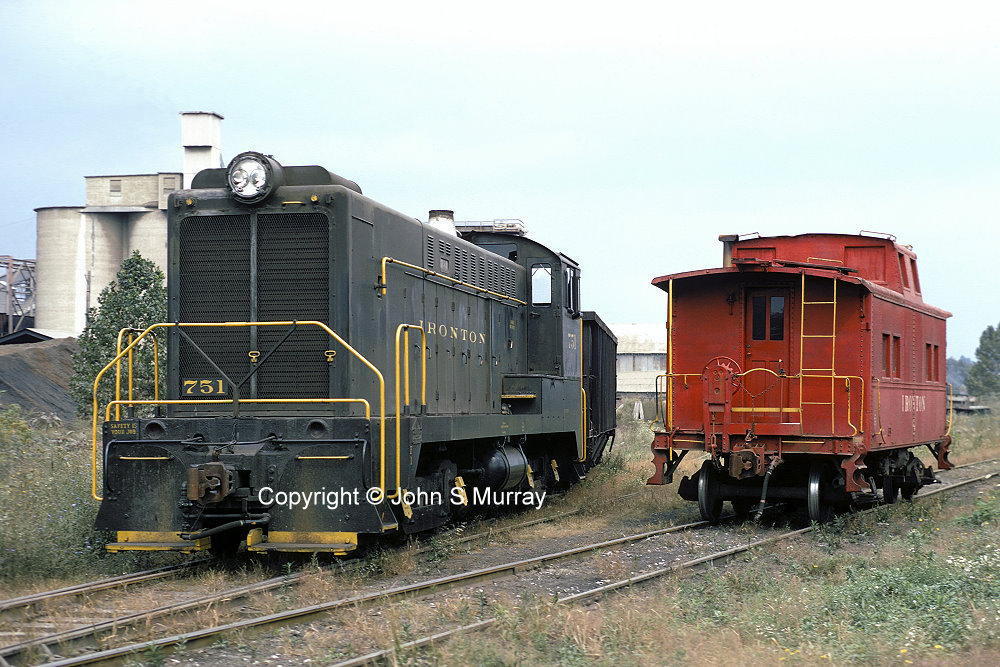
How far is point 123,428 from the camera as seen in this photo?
9.06 meters

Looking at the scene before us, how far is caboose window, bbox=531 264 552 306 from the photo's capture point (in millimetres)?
14305

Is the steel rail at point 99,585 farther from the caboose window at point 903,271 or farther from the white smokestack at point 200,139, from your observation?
the white smokestack at point 200,139

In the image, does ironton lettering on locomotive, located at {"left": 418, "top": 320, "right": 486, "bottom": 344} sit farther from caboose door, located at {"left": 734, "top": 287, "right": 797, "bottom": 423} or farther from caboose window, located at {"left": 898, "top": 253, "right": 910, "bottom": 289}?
caboose window, located at {"left": 898, "top": 253, "right": 910, "bottom": 289}

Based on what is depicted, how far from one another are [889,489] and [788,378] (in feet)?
12.1

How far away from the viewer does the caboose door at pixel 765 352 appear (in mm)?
12922

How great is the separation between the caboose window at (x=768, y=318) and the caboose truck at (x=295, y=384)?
12.6 feet

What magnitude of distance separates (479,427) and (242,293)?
10.2 ft

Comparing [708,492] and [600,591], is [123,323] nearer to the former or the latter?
[708,492]

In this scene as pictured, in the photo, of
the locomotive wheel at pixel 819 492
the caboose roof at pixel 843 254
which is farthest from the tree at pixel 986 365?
the locomotive wheel at pixel 819 492

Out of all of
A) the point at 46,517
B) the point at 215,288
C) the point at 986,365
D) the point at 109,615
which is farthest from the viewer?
the point at 986,365

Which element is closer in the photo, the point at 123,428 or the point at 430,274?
the point at 123,428

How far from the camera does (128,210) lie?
4347 centimetres

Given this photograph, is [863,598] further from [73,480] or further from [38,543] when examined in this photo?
[73,480]

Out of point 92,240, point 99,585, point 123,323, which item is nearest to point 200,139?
point 92,240
